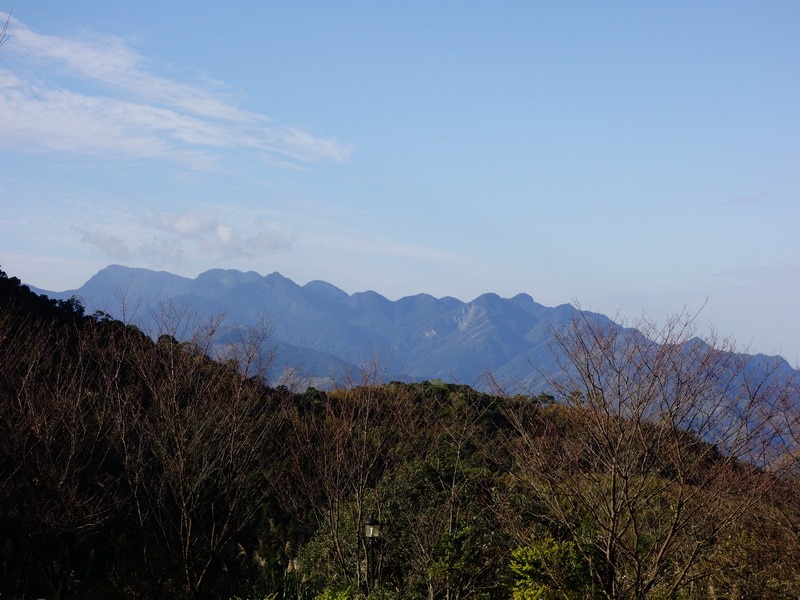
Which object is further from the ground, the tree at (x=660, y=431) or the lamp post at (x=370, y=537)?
the tree at (x=660, y=431)

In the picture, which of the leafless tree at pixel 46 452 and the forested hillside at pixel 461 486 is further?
the leafless tree at pixel 46 452

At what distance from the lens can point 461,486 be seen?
16.6 m

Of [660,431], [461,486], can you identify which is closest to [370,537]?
[461,486]

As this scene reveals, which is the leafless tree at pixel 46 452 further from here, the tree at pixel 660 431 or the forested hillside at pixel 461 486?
the tree at pixel 660 431

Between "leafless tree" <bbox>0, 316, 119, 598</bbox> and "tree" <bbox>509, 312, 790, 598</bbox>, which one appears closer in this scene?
"tree" <bbox>509, 312, 790, 598</bbox>

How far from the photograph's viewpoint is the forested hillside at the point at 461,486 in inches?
404

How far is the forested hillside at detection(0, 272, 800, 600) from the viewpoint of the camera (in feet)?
33.7

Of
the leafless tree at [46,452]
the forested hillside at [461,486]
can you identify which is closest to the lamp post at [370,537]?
the forested hillside at [461,486]

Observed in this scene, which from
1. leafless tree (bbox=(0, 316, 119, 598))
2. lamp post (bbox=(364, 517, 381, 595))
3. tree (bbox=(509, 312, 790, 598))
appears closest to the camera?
tree (bbox=(509, 312, 790, 598))

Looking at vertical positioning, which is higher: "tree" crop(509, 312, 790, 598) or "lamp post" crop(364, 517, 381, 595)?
"tree" crop(509, 312, 790, 598)

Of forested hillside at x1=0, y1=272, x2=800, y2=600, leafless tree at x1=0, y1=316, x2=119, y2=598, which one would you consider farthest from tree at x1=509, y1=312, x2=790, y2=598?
leafless tree at x1=0, y1=316, x2=119, y2=598

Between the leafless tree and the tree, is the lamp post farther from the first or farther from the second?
the leafless tree

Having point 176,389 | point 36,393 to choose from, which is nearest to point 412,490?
point 176,389

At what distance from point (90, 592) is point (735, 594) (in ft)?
44.0
